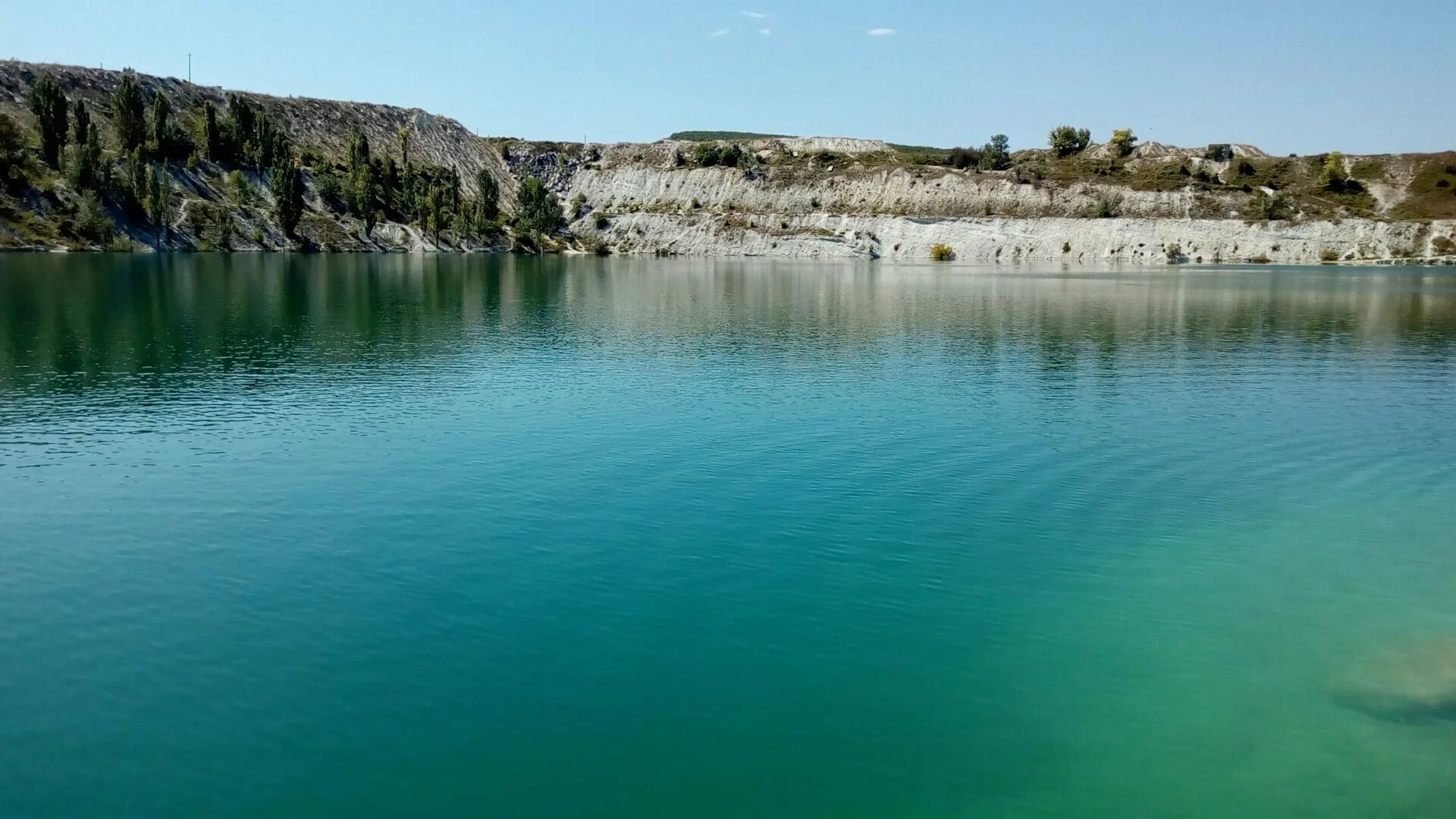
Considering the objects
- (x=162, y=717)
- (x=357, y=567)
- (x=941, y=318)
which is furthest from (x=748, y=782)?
(x=941, y=318)

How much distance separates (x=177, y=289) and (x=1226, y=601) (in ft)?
Result: 257

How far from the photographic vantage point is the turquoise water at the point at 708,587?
13047mm

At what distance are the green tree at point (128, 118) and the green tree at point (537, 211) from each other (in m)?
65.1

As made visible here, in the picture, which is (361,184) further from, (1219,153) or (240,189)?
(1219,153)

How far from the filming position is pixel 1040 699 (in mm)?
15242

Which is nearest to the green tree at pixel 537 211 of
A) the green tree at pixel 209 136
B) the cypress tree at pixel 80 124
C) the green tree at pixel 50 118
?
the green tree at pixel 209 136

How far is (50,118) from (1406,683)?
161980mm

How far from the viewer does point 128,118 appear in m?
142

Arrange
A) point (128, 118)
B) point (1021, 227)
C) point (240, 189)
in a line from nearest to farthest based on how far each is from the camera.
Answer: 1. point (128, 118)
2. point (240, 189)
3. point (1021, 227)

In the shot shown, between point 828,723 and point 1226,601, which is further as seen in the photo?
point 1226,601

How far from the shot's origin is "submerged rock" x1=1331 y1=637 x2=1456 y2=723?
15180mm

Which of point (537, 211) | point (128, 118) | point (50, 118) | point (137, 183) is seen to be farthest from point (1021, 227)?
point (50, 118)

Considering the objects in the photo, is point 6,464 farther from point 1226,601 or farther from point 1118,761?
point 1226,601

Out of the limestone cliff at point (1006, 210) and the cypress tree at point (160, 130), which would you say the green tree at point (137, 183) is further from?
the cypress tree at point (160, 130)
